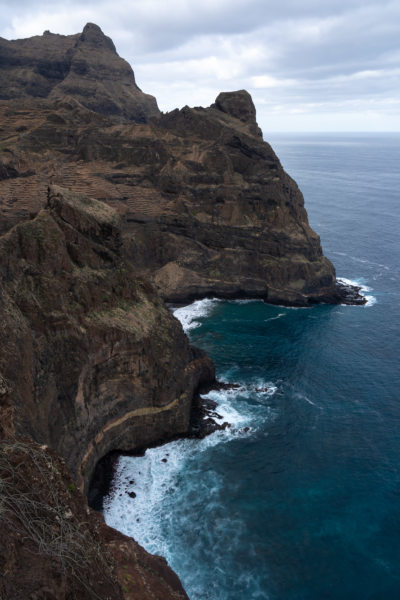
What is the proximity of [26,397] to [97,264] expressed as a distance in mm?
17936

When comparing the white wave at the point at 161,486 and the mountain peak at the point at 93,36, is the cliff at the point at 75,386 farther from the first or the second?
the mountain peak at the point at 93,36

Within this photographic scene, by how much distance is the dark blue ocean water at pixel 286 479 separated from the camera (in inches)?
1398

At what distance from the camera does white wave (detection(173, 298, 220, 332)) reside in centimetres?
8045

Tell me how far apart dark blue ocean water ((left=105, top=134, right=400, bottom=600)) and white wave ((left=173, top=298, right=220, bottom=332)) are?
2856mm

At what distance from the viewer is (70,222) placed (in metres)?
44.4

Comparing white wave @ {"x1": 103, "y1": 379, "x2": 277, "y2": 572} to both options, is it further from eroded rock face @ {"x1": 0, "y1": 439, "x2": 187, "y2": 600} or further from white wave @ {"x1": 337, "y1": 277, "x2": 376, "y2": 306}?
white wave @ {"x1": 337, "y1": 277, "x2": 376, "y2": 306}

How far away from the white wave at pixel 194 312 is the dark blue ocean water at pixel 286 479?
9.37 feet

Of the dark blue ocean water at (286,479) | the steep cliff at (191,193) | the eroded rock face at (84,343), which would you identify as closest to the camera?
the eroded rock face at (84,343)

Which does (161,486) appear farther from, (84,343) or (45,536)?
(45,536)

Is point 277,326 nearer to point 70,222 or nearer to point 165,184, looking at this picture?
point 165,184

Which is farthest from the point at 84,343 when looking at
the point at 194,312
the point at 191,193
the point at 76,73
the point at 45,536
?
the point at 76,73

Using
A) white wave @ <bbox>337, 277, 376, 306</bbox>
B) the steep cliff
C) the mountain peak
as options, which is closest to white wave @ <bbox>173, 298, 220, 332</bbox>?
the steep cliff

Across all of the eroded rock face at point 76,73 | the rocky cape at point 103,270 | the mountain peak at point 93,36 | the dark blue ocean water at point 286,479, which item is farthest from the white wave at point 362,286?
the mountain peak at point 93,36

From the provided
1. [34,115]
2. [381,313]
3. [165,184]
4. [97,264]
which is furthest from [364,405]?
[34,115]
